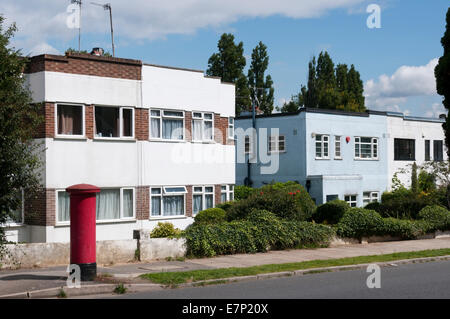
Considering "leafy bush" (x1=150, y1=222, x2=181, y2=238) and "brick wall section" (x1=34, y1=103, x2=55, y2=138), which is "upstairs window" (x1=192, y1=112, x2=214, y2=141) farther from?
"brick wall section" (x1=34, y1=103, x2=55, y2=138)

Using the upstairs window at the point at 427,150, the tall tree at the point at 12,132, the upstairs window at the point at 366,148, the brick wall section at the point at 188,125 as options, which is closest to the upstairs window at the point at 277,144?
the upstairs window at the point at 366,148

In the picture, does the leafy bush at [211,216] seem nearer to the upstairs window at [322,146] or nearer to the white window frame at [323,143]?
the white window frame at [323,143]

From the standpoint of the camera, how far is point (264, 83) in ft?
192

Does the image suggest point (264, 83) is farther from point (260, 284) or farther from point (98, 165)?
point (260, 284)

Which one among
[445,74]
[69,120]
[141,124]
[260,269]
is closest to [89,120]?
[69,120]

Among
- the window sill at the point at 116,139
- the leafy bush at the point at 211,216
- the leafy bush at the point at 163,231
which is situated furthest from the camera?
the leafy bush at the point at 211,216

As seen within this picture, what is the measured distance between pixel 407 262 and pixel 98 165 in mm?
11470

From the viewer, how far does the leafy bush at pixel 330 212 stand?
25.3 meters

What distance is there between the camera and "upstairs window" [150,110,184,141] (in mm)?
24172

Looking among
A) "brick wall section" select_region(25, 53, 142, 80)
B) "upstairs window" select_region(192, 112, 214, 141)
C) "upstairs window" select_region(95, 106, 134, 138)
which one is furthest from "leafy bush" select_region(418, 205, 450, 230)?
"brick wall section" select_region(25, 53, 142, 80)

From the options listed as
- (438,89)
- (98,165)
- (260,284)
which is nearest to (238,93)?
(438,89)

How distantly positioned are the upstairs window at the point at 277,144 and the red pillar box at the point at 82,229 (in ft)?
80.2

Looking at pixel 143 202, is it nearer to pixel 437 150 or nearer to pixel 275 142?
pixel 275 142

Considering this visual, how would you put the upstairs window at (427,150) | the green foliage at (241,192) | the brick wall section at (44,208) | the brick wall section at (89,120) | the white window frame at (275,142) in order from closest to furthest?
1. the brick wall section at (44,208)
2. the brick wall section at (89,120)
3. the green foliage at (241,192)
4. the white window frame at (275,142)
5. the upstairs window at (427,150)
